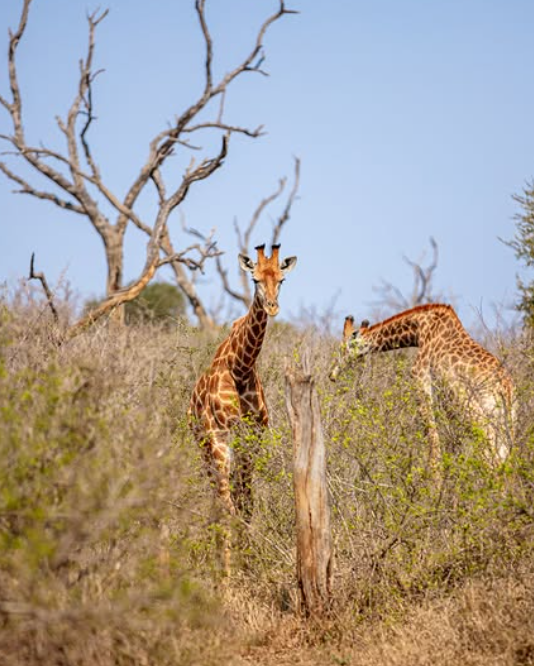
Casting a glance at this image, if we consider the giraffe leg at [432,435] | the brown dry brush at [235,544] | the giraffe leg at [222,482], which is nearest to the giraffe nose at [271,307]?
the brown dry brush at [235,544]

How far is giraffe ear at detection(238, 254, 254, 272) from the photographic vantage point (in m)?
9.23

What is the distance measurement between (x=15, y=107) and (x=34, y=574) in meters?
17.2

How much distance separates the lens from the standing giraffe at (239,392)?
28.7ft

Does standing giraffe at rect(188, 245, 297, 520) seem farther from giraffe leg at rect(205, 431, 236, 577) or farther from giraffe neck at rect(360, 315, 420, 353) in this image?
giraffe neck at rect(360, 315, 420, 353)

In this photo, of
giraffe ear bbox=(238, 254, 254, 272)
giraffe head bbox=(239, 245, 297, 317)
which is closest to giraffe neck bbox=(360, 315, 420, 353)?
giraffe ear bbox=(238, 254, 254, 272)

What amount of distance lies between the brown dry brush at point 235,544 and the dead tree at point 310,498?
18 centimetres

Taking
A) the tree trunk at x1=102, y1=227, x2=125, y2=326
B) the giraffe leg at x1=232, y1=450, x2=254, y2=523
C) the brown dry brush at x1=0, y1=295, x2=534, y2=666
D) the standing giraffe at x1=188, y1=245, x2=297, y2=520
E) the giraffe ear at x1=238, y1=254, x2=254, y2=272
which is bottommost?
the brown dry brush at x1=0, y1=295, x2=534, y2=666

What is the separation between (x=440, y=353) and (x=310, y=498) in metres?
4.62

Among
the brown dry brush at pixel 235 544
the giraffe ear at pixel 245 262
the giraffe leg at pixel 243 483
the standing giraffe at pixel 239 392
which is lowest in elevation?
the brown dry brush at pixel 235 544

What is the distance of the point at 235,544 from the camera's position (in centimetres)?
790

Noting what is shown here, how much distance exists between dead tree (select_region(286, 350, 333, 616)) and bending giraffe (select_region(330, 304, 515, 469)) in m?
1.94

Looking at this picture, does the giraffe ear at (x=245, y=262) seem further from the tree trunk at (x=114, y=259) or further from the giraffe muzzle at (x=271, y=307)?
the tree trunk at (x=114, y=259)

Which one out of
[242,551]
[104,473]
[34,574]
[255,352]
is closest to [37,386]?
[104,473]

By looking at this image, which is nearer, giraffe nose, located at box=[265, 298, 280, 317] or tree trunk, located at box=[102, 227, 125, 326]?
giraffe nose, located at box=[265, 298, 280, 317]
